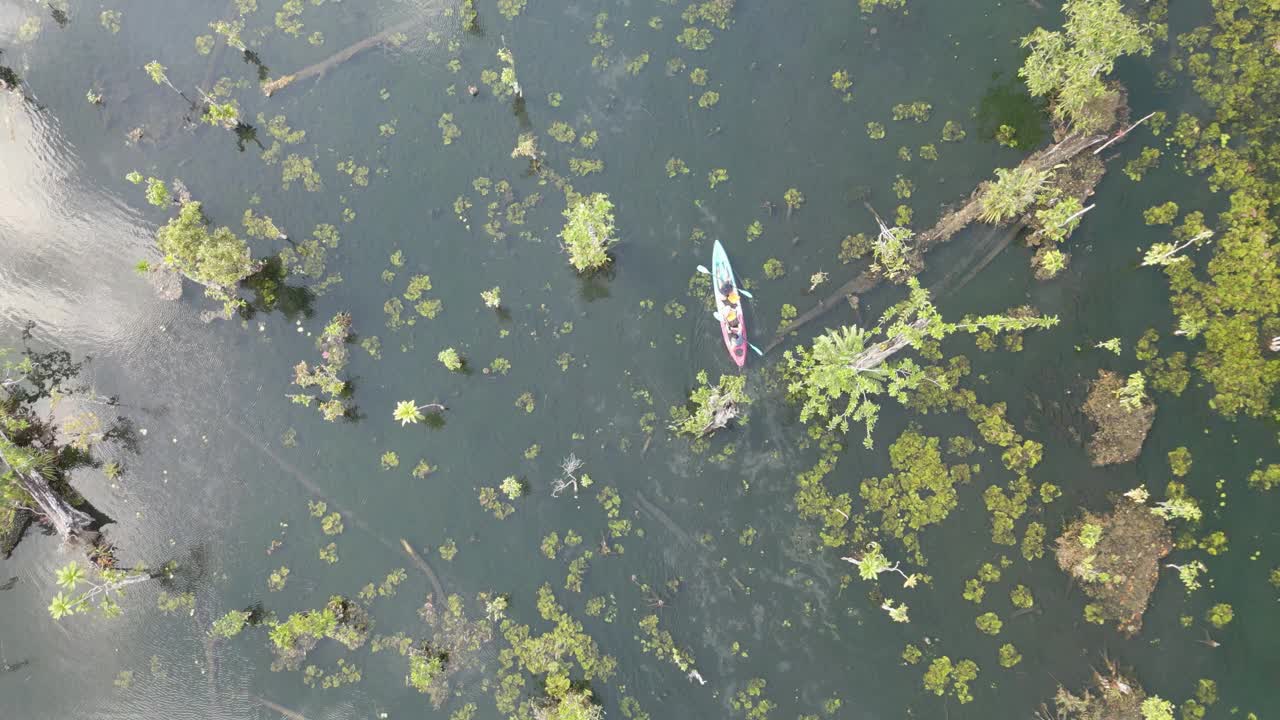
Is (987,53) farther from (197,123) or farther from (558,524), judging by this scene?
(197,123)

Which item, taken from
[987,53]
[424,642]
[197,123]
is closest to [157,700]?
[424,642]

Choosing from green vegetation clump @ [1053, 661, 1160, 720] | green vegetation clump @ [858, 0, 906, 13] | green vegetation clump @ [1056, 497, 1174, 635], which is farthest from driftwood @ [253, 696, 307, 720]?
green vegetation clump @ [858, 0, 906, 13]

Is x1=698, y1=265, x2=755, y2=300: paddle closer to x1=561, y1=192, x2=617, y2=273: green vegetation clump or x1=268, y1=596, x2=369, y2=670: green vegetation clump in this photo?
x1=561, y1=192, x2=617, y2=273: green vegetation clump

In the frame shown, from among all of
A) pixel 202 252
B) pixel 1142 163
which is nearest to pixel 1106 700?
pixel 1142 163

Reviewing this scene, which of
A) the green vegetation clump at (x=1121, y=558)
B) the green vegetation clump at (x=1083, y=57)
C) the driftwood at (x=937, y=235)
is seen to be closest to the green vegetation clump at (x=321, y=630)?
the driftwood at (x=937, y=235)

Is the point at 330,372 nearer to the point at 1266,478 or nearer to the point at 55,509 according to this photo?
the point at 55,509

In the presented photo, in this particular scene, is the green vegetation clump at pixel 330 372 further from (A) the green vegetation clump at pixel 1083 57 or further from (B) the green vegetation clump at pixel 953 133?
(A) the green vegetation clump at pixel 1083 57
